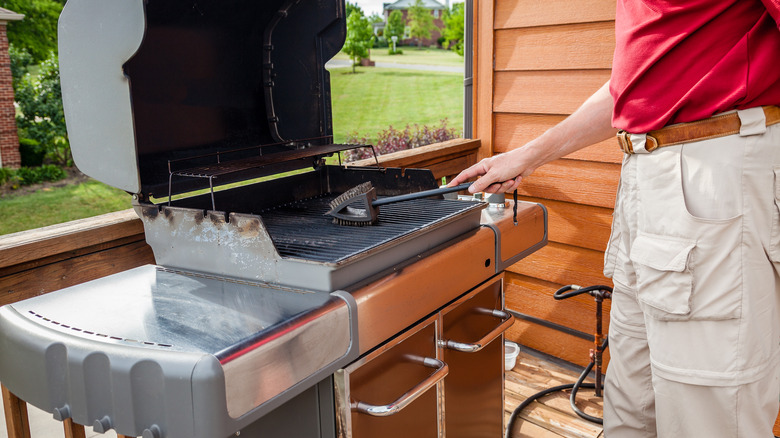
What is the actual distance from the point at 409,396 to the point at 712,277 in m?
0.67

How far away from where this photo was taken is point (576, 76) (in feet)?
8.05

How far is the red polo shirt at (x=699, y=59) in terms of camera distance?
120cm

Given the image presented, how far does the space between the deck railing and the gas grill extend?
20 cm

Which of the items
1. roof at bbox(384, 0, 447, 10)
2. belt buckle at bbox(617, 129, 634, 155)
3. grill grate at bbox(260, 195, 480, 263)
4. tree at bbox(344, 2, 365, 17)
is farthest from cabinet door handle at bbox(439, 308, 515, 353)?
roof at bbox(384, 0, 447, 10)

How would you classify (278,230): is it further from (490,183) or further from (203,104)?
(490,183)

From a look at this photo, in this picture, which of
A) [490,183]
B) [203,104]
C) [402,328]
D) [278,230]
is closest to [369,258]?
[402,328]

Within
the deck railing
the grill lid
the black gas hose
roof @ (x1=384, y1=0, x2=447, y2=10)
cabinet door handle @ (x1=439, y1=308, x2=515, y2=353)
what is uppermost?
roof @ (x1=384, y1=0, x2=447, y2=10)

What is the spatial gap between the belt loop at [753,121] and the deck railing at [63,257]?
4.43ft

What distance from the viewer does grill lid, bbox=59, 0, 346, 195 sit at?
3.85 feet

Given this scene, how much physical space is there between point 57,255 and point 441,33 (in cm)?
877

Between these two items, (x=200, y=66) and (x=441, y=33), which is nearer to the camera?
(x=200, y=66)

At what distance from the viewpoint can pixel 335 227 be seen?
4.42ft

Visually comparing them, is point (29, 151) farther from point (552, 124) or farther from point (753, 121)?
point (753, 121)

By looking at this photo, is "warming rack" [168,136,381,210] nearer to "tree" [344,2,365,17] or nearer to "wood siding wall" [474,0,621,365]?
"wood siding wall" [474,0,621,365]
